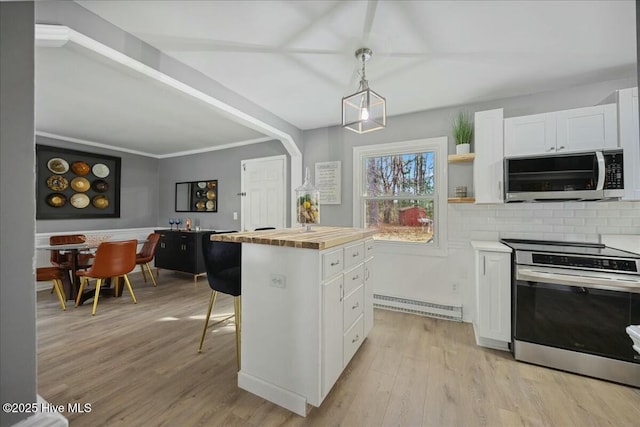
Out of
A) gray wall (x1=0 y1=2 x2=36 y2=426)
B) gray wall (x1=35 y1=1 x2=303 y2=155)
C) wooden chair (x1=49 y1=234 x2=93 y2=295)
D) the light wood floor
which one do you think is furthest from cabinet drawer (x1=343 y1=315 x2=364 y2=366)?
wooden chair (x1=49 y1=234 x2=93 y2=295)

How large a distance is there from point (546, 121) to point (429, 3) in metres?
1.69

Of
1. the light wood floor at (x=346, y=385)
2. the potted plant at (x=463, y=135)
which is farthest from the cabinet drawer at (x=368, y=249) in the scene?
the potted plant at (x=463, y=135)

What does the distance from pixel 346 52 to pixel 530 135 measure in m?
1.88

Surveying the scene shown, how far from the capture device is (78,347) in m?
2.32

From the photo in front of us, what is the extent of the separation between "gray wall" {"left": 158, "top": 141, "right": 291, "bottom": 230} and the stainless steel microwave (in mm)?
2866

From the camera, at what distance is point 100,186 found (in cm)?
477

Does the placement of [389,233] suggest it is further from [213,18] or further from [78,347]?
[78,347]

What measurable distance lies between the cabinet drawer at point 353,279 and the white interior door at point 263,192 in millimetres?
2230

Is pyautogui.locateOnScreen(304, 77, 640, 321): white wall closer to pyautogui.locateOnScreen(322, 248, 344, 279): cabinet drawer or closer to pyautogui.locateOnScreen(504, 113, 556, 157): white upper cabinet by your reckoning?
pyautogui.locateOnScreen(504, 113, 556, 157): white upper cabinet

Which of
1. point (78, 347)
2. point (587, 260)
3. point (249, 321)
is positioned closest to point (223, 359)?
point (249, 321)

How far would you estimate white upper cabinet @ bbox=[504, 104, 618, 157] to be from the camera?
2209 mm

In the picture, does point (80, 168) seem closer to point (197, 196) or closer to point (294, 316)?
point (197, 196)

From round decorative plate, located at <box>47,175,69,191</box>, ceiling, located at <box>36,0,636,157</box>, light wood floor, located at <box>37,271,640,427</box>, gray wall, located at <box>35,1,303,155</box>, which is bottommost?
light wood floor, located at <box>37,271,640,427</box>

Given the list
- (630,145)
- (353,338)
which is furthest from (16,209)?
(630,145)
